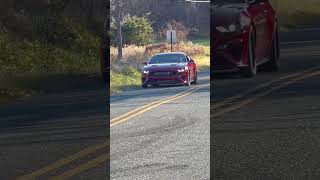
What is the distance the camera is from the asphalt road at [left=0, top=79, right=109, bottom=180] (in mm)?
4133

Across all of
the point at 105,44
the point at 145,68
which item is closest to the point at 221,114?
the point at 145,68

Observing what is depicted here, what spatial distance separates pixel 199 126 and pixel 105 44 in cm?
70

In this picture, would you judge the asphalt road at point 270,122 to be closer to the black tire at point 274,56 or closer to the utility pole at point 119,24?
the black tire at point 274,56

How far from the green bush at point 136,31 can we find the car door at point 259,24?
562 millimetres

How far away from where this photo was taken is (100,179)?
4.15 meters

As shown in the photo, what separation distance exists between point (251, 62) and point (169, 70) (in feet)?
1.49

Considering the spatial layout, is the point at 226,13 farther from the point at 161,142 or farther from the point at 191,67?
the point at 161,142

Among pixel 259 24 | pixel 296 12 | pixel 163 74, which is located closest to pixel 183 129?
pixel 163 74

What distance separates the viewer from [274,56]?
4059mm

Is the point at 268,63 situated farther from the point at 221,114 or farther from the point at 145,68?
the point at 145,68

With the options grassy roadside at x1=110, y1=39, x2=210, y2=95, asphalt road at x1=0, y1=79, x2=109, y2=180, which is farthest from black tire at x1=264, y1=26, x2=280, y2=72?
asphalt road at x1=0, y1=79, x2=109, y2=180

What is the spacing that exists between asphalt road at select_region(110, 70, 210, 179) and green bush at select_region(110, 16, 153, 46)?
1.02 feet

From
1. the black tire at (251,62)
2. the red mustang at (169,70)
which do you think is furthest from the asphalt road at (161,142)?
the black tire at (251,62)

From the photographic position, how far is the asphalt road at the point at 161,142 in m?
4.04
